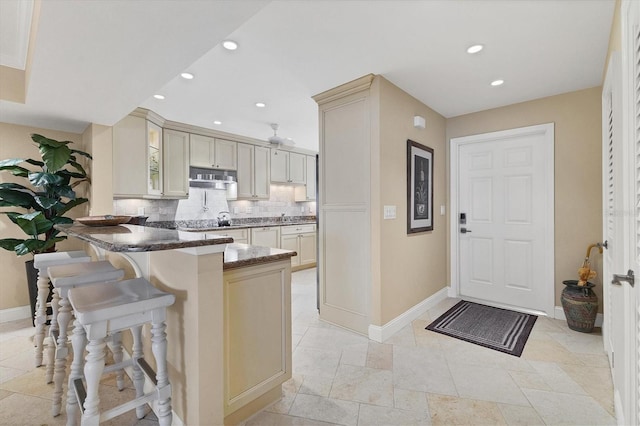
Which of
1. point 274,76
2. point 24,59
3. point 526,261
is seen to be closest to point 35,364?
point 24,59

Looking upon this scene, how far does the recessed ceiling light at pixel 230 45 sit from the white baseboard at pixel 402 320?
2590 mm

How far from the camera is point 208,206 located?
195 inches

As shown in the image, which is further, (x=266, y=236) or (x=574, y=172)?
(x=266, y=236)

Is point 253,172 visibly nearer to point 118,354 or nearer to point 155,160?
point 155,160

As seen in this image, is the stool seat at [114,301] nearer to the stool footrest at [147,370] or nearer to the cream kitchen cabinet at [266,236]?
the stool footrest at [147,370]

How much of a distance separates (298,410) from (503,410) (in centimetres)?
121

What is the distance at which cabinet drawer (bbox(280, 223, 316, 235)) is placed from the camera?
204 inches

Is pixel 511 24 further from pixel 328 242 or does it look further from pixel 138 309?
pixel 138 309

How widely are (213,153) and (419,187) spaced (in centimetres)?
322

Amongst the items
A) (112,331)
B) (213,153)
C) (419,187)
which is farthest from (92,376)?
(213,153)

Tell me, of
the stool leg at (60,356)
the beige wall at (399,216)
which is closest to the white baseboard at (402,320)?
the beige wall at (399,216)

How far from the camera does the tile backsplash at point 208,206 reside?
413 cm

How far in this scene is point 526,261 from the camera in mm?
3277

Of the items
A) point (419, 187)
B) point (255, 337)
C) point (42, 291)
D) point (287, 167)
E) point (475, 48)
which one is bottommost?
point (255, 337)
